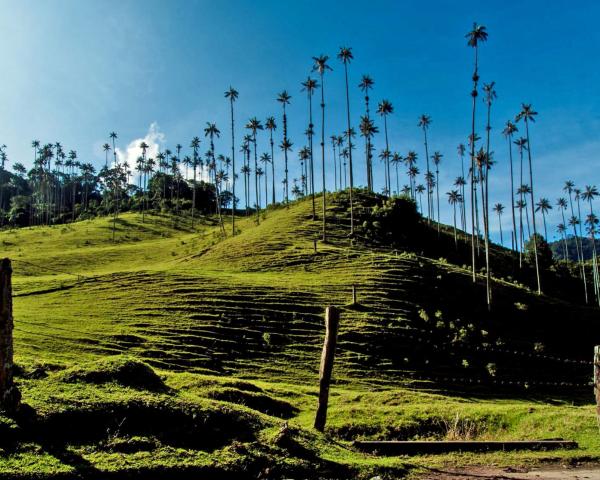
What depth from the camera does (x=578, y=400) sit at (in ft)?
108

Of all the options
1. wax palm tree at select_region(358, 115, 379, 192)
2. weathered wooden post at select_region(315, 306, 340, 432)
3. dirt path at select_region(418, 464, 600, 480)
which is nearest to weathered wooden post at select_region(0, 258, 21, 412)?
weathered wooden post at select_region(315, 306, 340, 432)

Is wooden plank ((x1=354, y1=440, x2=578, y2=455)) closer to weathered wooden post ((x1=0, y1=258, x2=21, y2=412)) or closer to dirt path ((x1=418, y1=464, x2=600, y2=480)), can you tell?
dirt path ((x1=418, y1=464, x2=600, y2=480))

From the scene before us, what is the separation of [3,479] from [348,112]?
71.9 m

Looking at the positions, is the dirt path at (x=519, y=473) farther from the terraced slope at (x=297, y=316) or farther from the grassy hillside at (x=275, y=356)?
the terraced slope at (x=297, y=316)

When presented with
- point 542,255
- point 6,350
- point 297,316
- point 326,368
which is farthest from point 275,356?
point 542,255

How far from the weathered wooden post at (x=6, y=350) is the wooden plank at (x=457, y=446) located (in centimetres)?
944

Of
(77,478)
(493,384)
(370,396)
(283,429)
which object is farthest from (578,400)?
(77,478)

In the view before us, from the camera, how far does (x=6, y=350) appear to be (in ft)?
35.2

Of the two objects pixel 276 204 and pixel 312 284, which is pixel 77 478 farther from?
pixel 276 204

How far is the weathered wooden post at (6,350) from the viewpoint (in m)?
10.0

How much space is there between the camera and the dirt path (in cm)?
1137

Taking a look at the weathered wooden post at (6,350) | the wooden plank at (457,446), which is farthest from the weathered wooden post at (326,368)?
the weathered wooden post at (6,350)

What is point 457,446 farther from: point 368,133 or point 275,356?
point 368,133

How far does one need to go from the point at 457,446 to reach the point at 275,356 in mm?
21144
